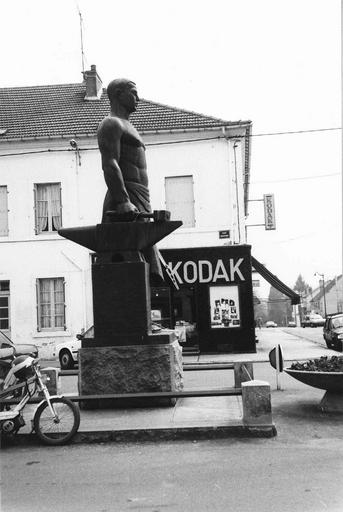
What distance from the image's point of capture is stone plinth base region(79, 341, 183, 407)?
6832 millimetres

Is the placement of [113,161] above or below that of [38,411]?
above

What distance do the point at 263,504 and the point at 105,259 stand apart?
3.94 metres

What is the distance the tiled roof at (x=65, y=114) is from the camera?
20.6m

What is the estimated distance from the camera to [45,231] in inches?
799

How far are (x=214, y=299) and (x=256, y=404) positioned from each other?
1349cm

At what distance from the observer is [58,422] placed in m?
5.97

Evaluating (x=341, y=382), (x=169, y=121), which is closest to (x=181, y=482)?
(x=341, y=382)

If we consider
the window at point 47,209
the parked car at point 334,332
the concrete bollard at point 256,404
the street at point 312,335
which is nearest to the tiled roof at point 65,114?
the window at point 47,209

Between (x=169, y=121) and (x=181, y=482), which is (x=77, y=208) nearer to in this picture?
(x=169, y=121)

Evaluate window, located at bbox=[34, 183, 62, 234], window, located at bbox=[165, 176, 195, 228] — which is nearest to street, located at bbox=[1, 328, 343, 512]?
window, located at bbox=[165, 176, 195, 228]

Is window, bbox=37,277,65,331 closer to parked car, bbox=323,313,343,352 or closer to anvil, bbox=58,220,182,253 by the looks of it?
parked car, bbox=323,313,343,352

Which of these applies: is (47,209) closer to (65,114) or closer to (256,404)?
(65,114)

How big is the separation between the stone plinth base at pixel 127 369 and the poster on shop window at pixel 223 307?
12.6m

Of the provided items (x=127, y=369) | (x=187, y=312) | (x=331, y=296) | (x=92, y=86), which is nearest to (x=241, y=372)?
(x=127, y=369)
